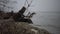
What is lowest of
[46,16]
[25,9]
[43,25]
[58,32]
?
[58,32]

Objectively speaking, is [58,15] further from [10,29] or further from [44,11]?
[10,29]

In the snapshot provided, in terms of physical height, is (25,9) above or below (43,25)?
above

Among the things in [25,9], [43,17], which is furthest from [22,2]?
[43,17]

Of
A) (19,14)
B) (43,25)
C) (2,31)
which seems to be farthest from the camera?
(43,25)

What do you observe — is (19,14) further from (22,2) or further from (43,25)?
(43,25)

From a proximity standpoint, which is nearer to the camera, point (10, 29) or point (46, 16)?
point (10, 29)

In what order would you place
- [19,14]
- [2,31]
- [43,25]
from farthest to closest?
[43,25] → [19,14] → [2,31]

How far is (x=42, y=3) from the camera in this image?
1785 mm

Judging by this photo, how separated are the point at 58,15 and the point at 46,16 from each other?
193 mm

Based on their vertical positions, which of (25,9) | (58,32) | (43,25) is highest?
(25,9)

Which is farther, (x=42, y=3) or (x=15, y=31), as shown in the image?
(x=42, y=3)

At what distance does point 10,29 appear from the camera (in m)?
1.21

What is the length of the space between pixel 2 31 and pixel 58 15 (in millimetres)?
970

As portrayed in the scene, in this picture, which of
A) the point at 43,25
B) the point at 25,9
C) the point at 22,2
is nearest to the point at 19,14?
the point at 25,9
